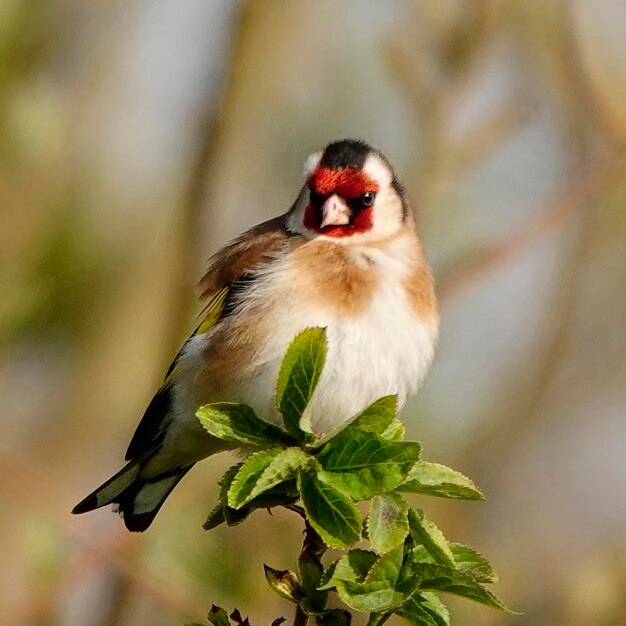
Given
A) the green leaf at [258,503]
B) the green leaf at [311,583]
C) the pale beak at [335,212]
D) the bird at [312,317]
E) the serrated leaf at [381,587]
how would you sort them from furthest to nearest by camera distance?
the pale beak at [335,212], the bird at [312,317], the green leaf at [258,503], the green leaf at [311,583], the serrated leaf at [381,587]

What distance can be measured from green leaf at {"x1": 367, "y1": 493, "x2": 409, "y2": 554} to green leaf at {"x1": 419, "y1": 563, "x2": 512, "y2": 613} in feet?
0.21

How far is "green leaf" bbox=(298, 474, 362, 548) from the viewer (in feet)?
6.29

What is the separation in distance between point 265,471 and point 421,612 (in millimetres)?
330

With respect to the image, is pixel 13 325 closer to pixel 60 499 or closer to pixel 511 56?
pixel 60 499

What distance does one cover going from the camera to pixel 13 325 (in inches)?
157

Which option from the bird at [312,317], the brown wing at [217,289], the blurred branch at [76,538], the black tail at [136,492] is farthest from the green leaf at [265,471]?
the blurred branch at [76,538]

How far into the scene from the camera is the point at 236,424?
6.70 feet

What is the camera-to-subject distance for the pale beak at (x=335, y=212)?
359 centimetres

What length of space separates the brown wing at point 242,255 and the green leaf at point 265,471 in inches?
66.1

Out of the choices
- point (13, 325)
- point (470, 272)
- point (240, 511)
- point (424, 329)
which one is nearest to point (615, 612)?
point (470, 272)

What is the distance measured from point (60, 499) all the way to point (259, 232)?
1.56 m

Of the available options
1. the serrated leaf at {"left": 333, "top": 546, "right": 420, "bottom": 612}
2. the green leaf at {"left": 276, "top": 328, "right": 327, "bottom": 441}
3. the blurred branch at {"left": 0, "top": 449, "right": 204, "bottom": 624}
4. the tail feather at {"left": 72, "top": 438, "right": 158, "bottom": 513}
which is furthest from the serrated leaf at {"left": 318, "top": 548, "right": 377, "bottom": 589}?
the blurred branch at {"left": 0, "top": 449, "right": 204, "bottom": 624}

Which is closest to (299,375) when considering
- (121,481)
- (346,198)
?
(346,198)

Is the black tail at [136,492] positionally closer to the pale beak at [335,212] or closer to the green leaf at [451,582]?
the pale beak at [335,212]
